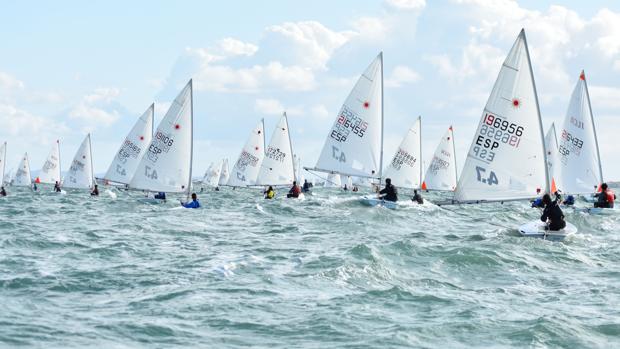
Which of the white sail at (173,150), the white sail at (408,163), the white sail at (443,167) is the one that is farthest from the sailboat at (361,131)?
the white sail at (443,167)

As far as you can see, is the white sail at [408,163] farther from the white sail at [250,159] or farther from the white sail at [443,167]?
the white sail at [250,159]

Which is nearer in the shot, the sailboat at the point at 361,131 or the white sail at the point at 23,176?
the sailboat at the point at 361,131

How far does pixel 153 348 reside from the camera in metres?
9.88

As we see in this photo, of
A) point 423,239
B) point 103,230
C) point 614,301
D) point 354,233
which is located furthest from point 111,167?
point 614,301

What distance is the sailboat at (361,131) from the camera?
36312mm

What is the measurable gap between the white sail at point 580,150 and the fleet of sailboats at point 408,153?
0.05 metres

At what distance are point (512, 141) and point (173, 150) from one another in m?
17.3

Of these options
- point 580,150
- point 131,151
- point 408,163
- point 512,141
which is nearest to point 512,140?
point 512,141

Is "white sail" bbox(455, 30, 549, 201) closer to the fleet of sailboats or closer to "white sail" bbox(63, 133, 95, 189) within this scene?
the fleet of sailboats

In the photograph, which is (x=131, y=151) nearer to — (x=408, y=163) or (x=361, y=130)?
(x=361, y=130)

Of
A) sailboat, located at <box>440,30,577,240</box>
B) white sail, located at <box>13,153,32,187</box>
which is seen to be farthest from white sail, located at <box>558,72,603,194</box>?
white sail, located at <box>13,153,32,187</box>

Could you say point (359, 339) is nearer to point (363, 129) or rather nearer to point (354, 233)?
point (354, 233)

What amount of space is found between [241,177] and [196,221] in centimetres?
3144

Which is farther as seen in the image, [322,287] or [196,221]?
[196,221]
